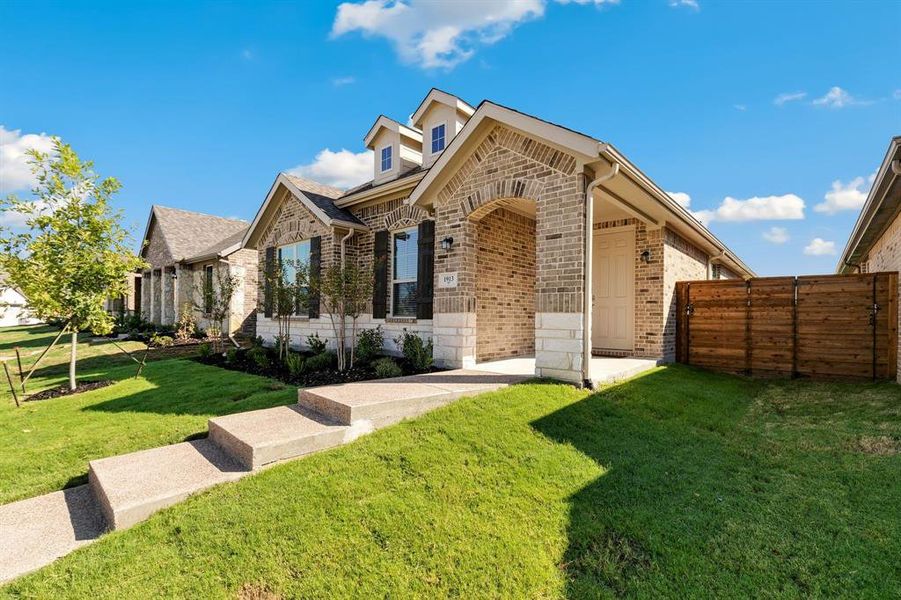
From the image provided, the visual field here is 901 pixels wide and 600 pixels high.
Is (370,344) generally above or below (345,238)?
below

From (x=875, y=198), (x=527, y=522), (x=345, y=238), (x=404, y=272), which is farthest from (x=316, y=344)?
(x=875, y=198)

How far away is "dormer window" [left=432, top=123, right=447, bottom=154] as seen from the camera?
10.3 metres

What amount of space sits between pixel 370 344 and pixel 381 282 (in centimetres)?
152

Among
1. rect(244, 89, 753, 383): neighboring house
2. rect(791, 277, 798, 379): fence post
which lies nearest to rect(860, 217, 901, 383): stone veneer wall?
rect(791, 277, 798, 379): fence post

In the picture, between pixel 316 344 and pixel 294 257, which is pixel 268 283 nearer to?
pixel 294 257

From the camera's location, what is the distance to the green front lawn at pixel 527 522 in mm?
2420

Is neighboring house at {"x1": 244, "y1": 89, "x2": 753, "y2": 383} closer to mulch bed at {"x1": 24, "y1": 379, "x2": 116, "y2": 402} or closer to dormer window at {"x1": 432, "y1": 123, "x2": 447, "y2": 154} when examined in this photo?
dormer window at {"x1": 432, "y1": 123, "x2": 447, "y2": 154}

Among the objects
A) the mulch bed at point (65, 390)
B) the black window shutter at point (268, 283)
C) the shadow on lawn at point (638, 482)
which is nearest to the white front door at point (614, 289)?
the shadow on lawn at point (638, 482)

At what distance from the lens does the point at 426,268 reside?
8.52m

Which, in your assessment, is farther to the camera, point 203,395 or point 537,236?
point 203,395

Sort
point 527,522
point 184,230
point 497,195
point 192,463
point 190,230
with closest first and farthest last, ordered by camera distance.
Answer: point 527,522 → point 192,463 → point 497,195 → point 184,230 → point 190,230

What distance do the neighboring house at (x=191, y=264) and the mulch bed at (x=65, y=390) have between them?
729cm

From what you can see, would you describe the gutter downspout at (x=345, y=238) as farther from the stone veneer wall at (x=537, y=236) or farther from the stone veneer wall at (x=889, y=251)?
the stone veneer wall at (x=889, y=251)

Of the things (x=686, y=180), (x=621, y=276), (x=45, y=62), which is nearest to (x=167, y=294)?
(x=45, y=62)
